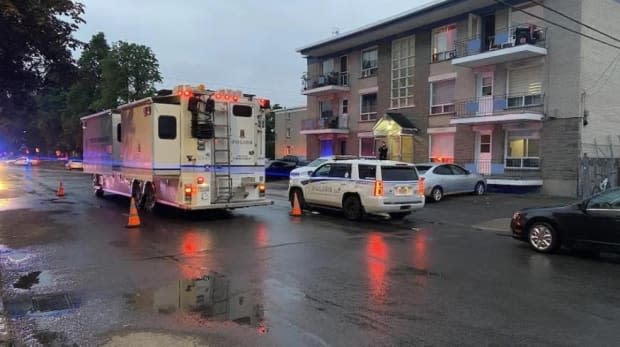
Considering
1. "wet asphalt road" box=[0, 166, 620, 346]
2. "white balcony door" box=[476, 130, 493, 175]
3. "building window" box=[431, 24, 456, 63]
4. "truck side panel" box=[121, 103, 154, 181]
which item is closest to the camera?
"wet asphalt road" box=[0, 166, 620, 346]

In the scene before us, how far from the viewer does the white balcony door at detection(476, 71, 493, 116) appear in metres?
24.5

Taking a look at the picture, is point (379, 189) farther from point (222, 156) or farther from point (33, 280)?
point (33, 280)

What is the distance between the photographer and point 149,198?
1524 cm

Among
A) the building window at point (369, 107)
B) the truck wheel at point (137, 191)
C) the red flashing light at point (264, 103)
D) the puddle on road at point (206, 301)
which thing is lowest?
the puddle on road at point (206, 301)

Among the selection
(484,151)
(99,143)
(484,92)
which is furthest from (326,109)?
(99,143)

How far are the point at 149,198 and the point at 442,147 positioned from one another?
1762cm

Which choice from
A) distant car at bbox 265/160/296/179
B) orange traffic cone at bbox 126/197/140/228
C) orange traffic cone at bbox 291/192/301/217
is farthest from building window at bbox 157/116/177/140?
distant car at bbox 265/160/296/179

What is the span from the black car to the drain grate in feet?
27.6

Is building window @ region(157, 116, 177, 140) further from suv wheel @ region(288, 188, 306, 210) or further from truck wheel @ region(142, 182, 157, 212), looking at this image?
suv wheel @ region(288, 188, 306, 210)

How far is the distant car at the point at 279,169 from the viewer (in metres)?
34.0

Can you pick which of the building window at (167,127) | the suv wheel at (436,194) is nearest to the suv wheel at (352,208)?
the building window at (167,127)

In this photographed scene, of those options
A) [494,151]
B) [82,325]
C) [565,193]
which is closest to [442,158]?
[494,151]

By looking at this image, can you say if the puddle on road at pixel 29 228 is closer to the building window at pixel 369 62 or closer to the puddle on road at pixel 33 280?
the puddle on road at pixel 33 280

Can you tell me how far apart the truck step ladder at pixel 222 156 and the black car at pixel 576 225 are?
751cm
